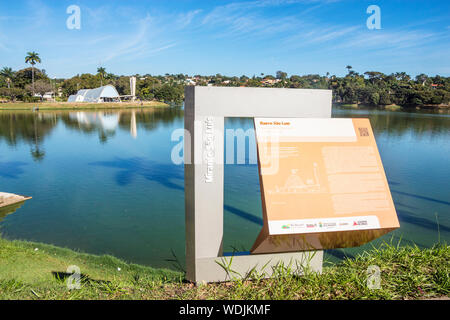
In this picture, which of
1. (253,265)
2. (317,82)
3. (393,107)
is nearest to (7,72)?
(317,82)

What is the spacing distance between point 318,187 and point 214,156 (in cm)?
72

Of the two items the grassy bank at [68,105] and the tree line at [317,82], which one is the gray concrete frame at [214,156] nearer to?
the tree line at [317,82]

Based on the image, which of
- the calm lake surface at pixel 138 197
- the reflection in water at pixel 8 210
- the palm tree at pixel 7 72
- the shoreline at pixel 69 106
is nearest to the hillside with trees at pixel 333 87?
the palm tree at pixel 7 72

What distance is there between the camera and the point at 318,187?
2027 mm

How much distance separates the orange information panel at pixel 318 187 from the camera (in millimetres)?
1941

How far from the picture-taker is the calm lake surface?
16.6 ft

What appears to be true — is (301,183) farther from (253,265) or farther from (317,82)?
(317,82)

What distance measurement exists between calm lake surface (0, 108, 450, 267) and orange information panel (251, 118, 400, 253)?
249 cm

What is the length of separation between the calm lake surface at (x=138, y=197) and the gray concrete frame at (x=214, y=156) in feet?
7.75

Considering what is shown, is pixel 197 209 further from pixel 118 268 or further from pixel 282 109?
pixel 118 268

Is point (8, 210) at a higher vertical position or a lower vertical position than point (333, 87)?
lower

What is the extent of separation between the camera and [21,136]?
55.9 ft
